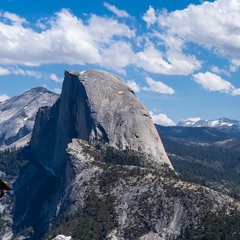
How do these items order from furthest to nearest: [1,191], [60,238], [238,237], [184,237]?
[184,237]
[238,237]
[60,238]
[1,191]

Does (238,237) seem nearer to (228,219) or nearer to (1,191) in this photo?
(228,219)

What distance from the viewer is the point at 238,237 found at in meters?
187

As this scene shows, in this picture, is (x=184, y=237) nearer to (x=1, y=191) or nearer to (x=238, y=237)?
(x=238, y=237)

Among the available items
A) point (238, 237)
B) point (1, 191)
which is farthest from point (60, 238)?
point (238, 237)

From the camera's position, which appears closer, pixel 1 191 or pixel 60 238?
pixel 1 191

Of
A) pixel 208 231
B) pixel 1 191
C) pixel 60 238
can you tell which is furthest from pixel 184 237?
pixel 1 191

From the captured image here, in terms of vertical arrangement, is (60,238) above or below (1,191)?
below

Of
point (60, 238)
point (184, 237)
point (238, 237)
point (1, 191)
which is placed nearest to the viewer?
point (1, 191)

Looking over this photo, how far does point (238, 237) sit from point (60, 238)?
16094 centimetres

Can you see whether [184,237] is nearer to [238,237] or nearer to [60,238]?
[238,237]

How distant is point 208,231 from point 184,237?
9.40 meters

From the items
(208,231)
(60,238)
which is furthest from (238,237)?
(60,238)

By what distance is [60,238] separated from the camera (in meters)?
35.0

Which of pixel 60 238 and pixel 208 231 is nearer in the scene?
Result: pixel 60 238
